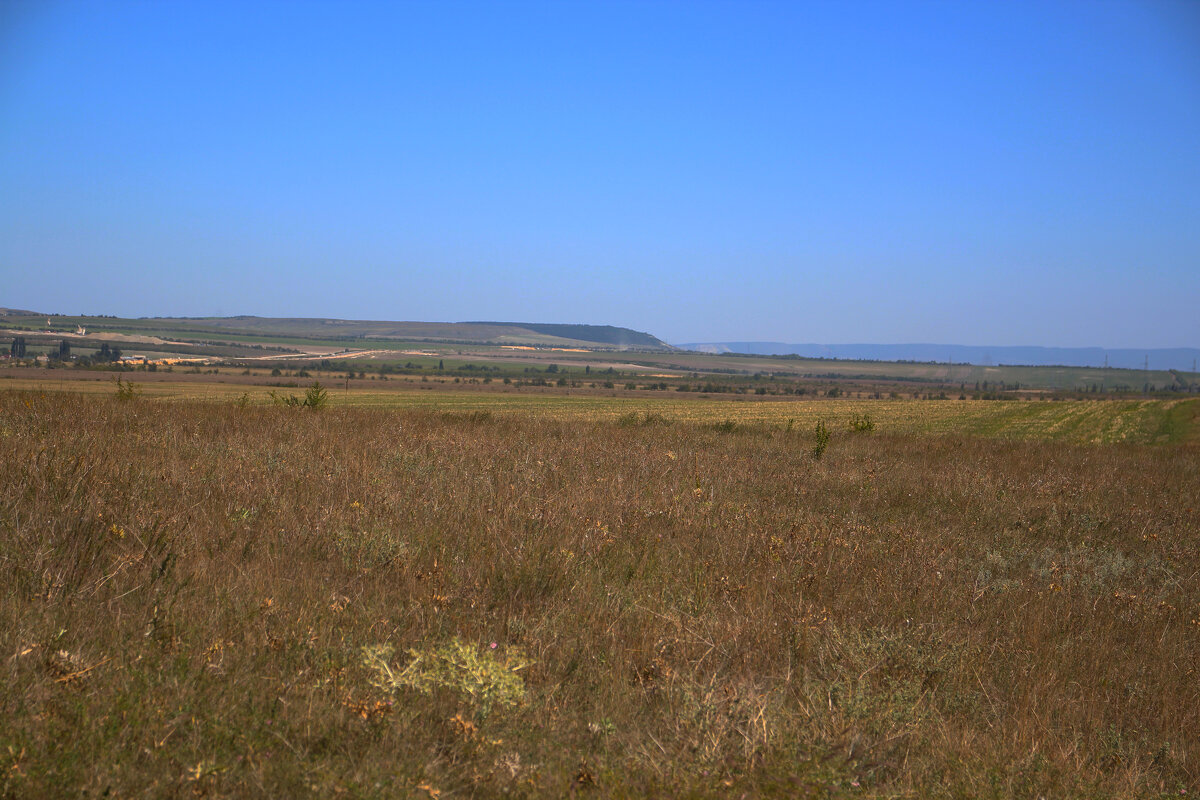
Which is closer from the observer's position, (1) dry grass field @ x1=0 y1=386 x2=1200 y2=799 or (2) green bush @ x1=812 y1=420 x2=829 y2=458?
(1) dry grass field @ x1=0 y1=386 x2=1200 y2=799

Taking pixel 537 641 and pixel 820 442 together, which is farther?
Answer: pixel 820 442

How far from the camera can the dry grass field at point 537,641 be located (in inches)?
118

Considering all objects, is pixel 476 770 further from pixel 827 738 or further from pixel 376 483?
pixel 376 483

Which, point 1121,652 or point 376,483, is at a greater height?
point 376,483

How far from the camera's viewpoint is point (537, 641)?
13.6 ft

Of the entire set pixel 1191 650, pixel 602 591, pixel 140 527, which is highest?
pixel 140 527

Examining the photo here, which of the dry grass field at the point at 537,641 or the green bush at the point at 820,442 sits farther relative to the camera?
the green bush at the point at 820,442

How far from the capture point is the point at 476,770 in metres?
2.98

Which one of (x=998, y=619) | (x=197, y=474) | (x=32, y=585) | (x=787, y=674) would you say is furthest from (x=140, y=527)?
(x=998, y=619)

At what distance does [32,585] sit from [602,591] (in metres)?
3.36

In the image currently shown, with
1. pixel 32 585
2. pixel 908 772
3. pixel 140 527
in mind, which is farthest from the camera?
pixel 140 527

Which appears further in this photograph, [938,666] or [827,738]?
[938,666]

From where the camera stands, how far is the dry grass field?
3.00m

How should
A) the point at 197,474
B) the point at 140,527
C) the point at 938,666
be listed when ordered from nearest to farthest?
the point at 938,666 → the point at 140,527 → the point at 197,474
